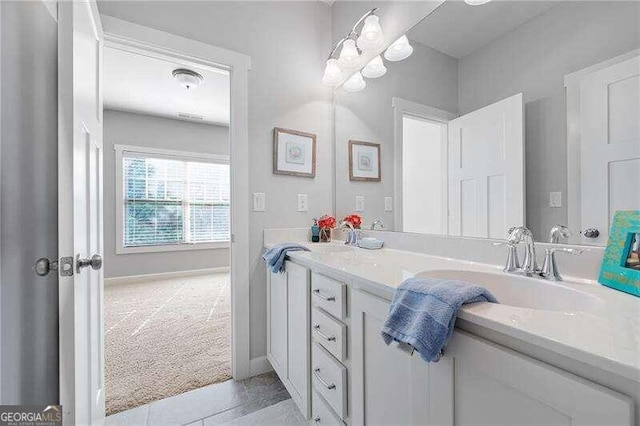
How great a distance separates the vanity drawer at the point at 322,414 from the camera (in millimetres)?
1082

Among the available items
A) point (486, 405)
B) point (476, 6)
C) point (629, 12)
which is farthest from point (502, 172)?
point (486, 405)

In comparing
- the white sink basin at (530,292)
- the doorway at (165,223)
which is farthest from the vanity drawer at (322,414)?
the doorway at (165,223)

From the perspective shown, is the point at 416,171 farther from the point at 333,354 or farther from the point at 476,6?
the point at 333,354

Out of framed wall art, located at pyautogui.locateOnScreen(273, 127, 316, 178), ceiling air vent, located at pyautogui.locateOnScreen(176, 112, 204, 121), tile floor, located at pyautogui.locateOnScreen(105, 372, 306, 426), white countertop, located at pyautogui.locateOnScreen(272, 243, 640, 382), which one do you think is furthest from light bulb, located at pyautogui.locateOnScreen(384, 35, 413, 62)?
ceiling air vent, located at pyautogui.locateOnScreen(176, 112, 204, 121)

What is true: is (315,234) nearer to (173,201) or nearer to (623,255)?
(623,255)

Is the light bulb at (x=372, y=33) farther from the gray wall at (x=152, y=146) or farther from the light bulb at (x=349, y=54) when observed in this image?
the gray wall at (x=152, y=146)

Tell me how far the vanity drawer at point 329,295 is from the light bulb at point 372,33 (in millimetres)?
1463

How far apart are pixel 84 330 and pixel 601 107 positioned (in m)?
1.85

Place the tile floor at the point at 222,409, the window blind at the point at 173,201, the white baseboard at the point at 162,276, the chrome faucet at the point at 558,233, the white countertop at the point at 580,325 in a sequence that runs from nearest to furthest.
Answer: the white countertop at the point at 580,325, the chrome faucet at the point at 558,233, the tile floor at the point at 222,409, the white baseboard at the point at 162,276, the window blind at the point at 173,201

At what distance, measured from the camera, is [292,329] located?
4.69ft

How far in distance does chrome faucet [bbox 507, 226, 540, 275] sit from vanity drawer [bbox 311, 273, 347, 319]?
23.9 inches

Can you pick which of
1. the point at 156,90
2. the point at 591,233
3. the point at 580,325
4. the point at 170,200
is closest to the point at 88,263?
the point at 580,325

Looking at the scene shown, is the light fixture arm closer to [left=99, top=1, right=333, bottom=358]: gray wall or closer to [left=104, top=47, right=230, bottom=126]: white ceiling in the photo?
[left=99, top=1, right=333, bottom=358]: gray wall

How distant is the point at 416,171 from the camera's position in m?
1.54
